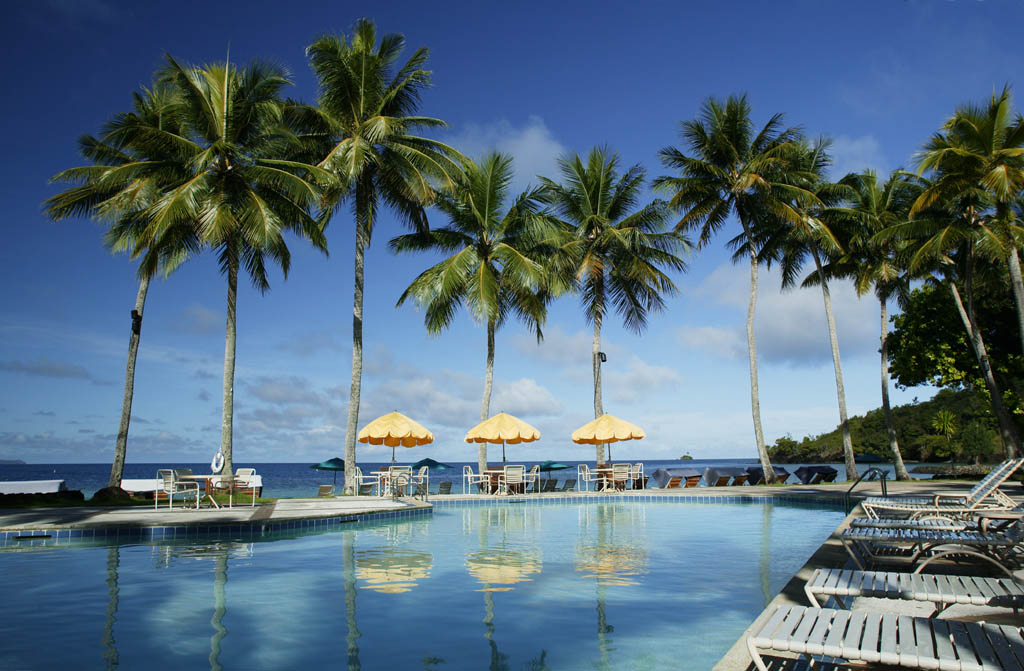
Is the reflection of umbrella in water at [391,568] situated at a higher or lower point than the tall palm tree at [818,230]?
lower

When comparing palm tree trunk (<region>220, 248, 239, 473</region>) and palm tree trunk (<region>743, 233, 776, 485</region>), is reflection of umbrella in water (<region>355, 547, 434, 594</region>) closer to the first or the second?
palm tree trunk (<region>220, 248, 239, 473</region>)

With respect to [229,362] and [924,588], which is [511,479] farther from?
[924,588]

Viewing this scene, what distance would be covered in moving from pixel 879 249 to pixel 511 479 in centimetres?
1714

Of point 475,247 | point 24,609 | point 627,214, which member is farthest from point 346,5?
point 24,609

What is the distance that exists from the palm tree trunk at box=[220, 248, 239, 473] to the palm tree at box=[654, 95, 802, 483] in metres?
15.5

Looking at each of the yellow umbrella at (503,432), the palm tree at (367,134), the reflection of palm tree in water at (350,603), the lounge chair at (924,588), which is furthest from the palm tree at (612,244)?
the lounge chair at (924,588)

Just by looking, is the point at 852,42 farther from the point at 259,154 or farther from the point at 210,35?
the point at 210,35

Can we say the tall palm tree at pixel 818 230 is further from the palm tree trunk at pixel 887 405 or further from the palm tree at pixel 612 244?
the palm tree at pixel 612 244

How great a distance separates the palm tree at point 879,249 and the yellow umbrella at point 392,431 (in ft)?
57.6

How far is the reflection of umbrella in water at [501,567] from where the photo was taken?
7.70 metres

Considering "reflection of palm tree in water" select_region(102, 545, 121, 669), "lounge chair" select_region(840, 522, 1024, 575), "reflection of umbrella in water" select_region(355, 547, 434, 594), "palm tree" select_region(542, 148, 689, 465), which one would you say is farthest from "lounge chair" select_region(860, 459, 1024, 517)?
"palm tree" select_region(542, 148, 689, 465)

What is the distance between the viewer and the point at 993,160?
17.3m

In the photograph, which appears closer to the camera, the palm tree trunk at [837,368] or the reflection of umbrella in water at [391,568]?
the reflection of umbrella in water at [391,568]

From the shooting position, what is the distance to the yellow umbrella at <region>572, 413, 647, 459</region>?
22.3m
